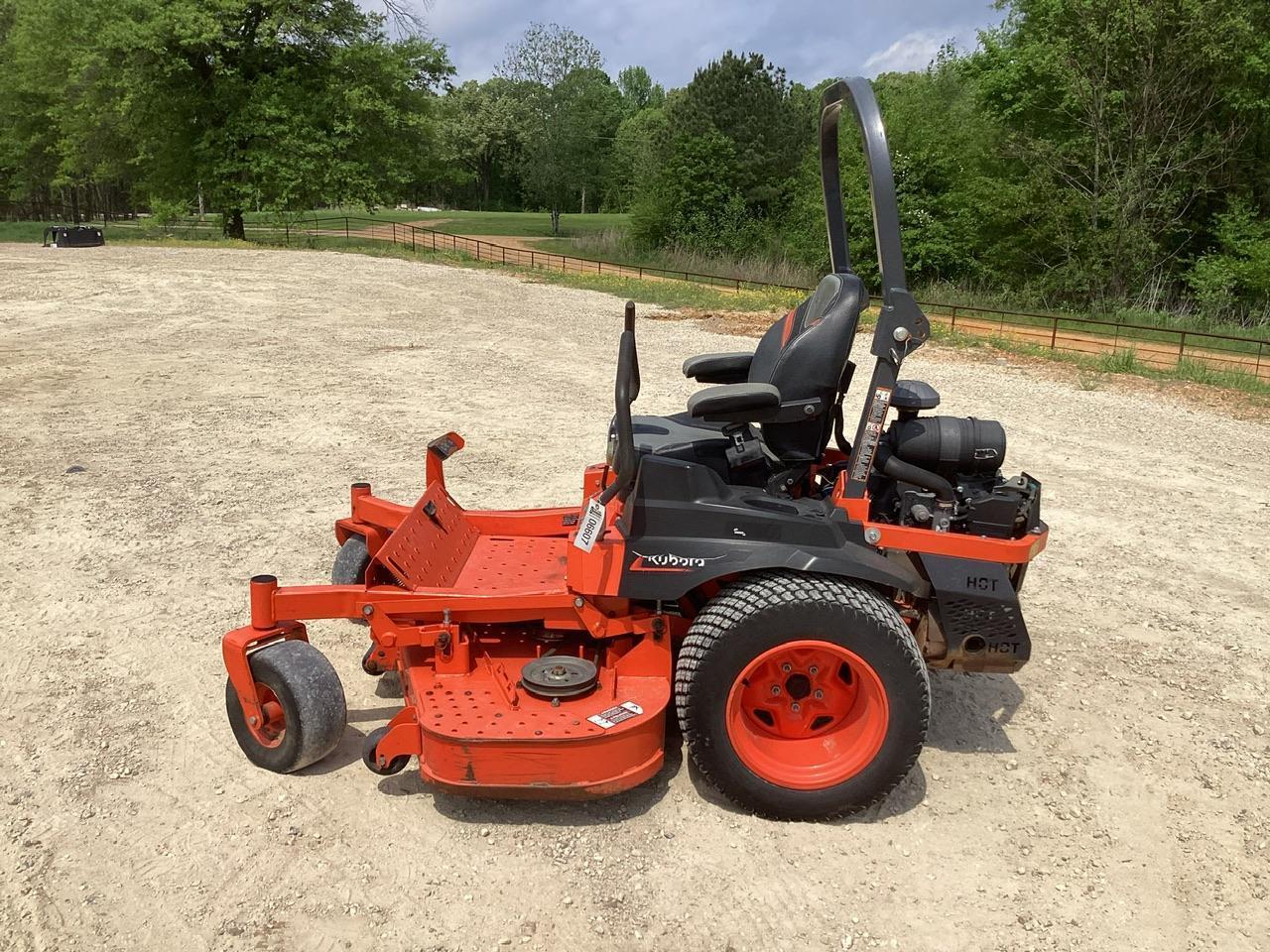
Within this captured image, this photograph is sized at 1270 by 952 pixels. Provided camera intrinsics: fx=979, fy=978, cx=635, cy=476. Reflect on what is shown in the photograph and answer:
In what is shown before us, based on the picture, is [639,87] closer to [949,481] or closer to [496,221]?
[496,221]

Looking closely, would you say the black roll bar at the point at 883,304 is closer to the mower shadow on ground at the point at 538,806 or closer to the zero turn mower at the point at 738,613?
the zero turn mower at the point at 738,613

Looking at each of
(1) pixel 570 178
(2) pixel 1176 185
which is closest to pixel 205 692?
(2) pixel 1176 185

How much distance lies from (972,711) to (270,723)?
2837 millimetres

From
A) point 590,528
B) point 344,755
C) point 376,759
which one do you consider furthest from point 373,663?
point 590,528

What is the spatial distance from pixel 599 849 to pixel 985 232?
30023mm

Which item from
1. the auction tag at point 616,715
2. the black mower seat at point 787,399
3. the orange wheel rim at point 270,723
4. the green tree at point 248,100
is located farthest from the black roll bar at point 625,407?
the green tree at point 248,100

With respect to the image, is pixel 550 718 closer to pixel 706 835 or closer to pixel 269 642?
pixel 706 835

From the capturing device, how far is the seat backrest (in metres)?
3.39

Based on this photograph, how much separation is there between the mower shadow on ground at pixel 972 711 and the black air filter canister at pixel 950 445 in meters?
1.14

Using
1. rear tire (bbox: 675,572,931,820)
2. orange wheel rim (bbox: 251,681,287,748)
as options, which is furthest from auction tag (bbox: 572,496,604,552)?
orange wheel rim (bbox: 251,681,287,748)

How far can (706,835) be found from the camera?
330 centimetres

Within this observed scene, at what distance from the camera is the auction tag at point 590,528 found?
11.0 feet

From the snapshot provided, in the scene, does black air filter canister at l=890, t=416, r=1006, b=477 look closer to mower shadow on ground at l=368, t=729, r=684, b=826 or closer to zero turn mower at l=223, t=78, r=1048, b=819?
zero turn mower at l=223, t=78, r=1048, b=819

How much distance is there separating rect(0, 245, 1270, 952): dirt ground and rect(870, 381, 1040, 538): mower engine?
100cm
